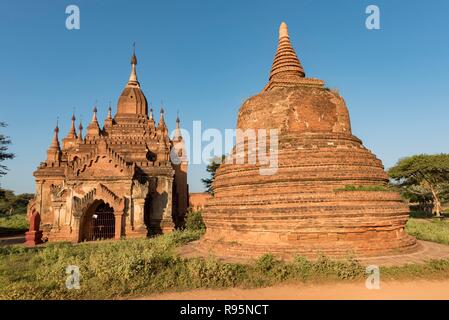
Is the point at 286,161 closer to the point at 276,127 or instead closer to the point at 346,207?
the point at 276,127

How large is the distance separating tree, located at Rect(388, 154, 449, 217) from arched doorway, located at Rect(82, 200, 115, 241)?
113 feet

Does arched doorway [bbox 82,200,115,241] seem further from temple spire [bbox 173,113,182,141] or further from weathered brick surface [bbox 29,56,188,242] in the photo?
temple spire [bbox 173,113,182,141]

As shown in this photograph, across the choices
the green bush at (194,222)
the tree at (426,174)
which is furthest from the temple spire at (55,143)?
the tree at (426,174)

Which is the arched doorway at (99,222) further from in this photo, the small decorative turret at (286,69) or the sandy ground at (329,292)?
the sandy ground at (329,292)

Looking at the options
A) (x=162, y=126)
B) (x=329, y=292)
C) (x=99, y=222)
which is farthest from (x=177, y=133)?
(x=329, y=292)

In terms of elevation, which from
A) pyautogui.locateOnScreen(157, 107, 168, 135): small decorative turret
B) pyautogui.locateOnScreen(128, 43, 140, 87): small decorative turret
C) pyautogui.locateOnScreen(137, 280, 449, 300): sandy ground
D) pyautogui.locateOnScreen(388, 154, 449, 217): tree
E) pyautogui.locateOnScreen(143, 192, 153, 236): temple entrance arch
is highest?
pyautogui.locateOnScreen(128, 43, 140, 87): small decorative turret

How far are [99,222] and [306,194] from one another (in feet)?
51.7

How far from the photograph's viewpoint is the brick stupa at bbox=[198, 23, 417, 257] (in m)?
11.1

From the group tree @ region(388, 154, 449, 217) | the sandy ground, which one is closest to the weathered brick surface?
the sandy ground

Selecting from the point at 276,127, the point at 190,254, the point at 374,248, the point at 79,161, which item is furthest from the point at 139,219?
the point at 374,248

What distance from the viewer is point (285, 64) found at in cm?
Result: 1742

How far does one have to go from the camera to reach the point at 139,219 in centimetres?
2033

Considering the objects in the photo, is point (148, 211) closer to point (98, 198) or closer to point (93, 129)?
point (98, 198)
